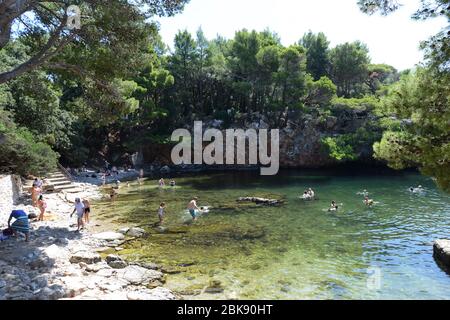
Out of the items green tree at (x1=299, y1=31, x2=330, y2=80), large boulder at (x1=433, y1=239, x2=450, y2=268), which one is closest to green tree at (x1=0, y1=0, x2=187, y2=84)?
large boulder at (x1=433, y1=239, x2=450, y2=268)

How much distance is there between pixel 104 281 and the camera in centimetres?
1141

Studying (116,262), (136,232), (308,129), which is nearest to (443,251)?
(116,262)

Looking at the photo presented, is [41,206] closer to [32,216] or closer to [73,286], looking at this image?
[32,216]

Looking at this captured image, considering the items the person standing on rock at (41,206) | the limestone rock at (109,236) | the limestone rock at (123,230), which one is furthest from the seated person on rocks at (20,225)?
the limestone rock at (123,230)

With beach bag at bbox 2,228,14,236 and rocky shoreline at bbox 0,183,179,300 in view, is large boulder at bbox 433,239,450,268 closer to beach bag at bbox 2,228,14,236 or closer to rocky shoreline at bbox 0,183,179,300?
rocky shoreline at bbox 0,183,179,300

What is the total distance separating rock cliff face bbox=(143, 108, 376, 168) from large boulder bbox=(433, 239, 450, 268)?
31033mm

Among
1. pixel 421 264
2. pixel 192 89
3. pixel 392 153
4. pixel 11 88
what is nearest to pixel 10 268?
pixel 392 153

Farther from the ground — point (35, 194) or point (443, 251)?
point (35, 194)

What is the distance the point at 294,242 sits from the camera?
17.1 metres

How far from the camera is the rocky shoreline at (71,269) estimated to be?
1008cm

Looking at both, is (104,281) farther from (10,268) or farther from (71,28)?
(71,28)

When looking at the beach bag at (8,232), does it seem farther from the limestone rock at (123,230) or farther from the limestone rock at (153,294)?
the limestone rock at (153,294)

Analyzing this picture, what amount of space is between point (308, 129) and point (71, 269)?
39.7 metres

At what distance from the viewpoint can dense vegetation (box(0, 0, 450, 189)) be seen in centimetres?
1072
